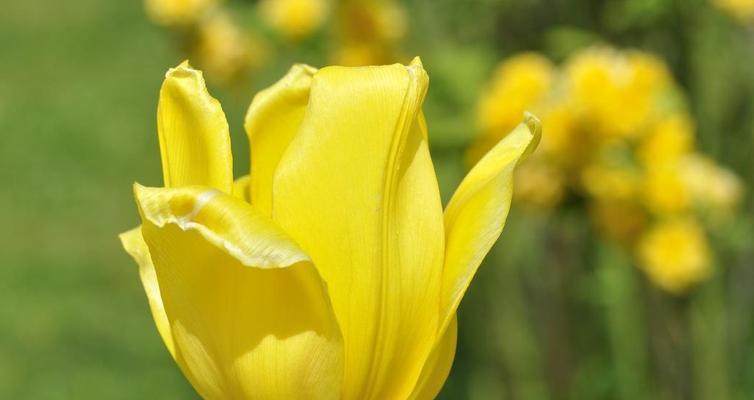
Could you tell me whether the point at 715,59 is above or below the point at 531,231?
above

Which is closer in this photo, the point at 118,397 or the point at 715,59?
the point at 715,59

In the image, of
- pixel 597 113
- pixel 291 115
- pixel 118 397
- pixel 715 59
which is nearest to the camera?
pixel 291 115

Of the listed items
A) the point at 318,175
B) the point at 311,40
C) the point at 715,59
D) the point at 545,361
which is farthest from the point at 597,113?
the point at 318,175

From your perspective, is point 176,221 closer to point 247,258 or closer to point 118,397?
point 247,258

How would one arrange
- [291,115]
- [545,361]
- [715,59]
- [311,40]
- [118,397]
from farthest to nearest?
[118,397] → [545,361] → [311,40] → [715,59] → [291,115]

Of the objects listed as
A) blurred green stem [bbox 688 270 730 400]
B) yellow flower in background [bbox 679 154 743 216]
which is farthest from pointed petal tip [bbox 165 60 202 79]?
blurred green stem [bbox 688 270 730 400]

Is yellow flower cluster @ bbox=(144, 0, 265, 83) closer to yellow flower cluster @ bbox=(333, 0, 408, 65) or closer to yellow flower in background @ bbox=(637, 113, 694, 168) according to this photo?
yellow flower cluster @ bbox=(333, 0, 408, 65)

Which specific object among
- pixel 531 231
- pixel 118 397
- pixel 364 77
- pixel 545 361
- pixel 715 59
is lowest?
pixel 118 397
